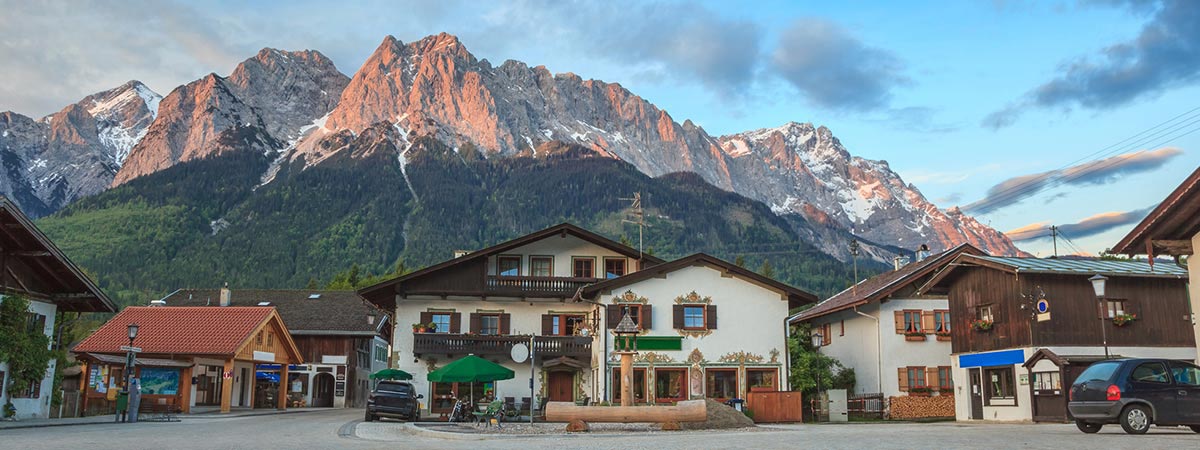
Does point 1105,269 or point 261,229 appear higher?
point 261,229

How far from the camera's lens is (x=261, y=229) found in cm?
16788

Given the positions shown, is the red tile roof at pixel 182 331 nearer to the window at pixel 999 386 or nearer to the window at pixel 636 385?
the window at pixel 636 385

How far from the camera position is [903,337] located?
41.6 m

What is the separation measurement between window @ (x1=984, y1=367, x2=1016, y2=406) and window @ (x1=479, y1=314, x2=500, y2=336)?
20.7m

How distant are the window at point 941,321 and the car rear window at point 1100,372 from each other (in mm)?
21412

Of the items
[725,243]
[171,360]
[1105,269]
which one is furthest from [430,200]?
[1105,269]

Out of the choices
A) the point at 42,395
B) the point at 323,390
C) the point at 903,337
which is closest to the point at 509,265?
the point at 903,337

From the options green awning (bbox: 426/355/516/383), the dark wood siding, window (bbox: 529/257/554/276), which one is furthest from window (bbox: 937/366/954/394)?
green awning (bbox: 426/355/516/383)

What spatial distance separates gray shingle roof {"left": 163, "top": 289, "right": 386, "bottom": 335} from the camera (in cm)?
6254

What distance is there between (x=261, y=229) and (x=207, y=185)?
99.6 feet

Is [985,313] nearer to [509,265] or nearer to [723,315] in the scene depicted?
[723,315]

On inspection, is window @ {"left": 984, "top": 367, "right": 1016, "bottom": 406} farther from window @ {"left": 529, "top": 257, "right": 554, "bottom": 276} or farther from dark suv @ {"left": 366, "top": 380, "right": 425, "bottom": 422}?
dark suv @ {"left": 366, "top": 380, "right": 425, "bottom": 422}

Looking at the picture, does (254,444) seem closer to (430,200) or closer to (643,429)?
(643,429)

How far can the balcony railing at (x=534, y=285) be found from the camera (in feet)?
144
